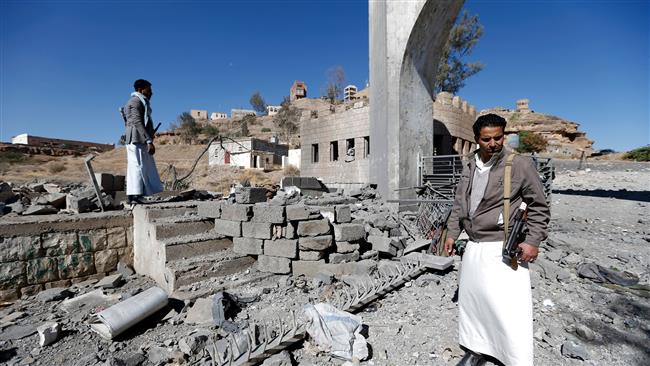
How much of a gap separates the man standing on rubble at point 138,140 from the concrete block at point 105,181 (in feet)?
3.28

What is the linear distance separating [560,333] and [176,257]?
431 centimetres

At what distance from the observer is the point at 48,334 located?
279cm

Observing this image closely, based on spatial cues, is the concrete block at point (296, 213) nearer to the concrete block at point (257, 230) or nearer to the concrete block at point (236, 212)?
the concrete block at point (257, 230)

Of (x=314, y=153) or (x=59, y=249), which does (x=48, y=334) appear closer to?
(x=59, y=249)

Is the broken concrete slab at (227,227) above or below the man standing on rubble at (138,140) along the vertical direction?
below

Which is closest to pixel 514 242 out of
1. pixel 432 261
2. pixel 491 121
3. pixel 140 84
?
pixel 491 121

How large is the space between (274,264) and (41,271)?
2984mm

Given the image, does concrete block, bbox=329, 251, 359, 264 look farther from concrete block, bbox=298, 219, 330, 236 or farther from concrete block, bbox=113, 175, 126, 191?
concrete block, bbox=113, 175, 126, 191

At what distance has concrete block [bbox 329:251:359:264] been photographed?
4453mm

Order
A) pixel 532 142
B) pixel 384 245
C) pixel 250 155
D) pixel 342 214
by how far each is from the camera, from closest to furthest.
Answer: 1. pixel 342 214
2. pixel 384 245
3. pixel 250 155
4. pixel 532 142

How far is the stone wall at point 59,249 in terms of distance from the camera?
3.70m

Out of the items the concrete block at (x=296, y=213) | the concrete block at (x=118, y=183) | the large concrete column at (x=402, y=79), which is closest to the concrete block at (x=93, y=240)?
the concrete block at (x=118, y=183)

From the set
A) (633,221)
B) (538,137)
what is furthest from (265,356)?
(538,137)

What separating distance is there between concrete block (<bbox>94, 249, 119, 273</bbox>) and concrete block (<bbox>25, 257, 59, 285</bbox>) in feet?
1.47
